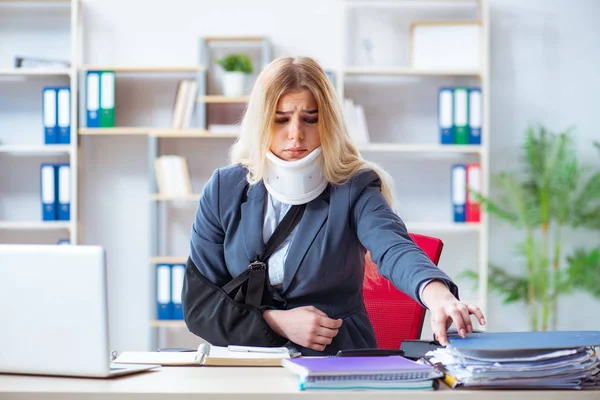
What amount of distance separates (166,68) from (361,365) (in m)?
3.21

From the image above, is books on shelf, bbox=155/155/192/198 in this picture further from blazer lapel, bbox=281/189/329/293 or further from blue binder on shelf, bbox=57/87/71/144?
blazer lapel, bbox=281/189/329/293

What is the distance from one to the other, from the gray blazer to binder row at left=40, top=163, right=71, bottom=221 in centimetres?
245

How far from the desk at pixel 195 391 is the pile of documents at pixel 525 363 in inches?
1.4

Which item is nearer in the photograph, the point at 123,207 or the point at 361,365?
the point at 361,365

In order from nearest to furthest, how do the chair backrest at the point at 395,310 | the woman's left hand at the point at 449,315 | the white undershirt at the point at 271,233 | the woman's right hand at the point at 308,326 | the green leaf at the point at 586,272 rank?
the woman's left hand at the point at 449,315 → the woman's right hand at the point at 308,326 → the white undershirt at the point at 271,233 → the chair backrest at the point at 395,310 → the green leaf at the point at 586,272

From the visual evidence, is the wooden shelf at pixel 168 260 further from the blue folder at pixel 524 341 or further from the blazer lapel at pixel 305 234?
the blue folder at pixel 524 341

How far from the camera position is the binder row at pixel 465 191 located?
414 cm

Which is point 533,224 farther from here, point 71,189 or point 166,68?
point 71,189

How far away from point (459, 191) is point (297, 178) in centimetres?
245

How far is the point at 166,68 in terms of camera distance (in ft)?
13.7

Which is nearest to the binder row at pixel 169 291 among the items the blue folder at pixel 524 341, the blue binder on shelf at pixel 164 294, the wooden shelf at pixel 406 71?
the blue binder on shelf at pixel 164 294

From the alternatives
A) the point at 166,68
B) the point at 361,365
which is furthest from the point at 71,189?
the point at 361,365

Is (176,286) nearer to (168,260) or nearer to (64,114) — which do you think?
(168,260)

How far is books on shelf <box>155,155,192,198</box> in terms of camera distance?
421cm
